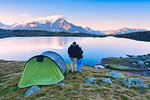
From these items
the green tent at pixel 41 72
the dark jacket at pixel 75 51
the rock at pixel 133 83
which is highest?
the dark jacket at pixel 75 51

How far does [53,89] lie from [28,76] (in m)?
3.03

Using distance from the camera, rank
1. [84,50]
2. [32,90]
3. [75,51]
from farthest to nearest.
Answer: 1. [84,50]
2. [75,51]
3. [32,90]

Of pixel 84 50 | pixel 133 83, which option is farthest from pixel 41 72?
pixel 84 50

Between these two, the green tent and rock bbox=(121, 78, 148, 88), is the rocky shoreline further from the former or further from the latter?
the green tent

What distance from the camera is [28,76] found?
8773 millimetres

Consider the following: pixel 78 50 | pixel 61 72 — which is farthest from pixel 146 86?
pixel 61 72

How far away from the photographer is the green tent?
8.50m

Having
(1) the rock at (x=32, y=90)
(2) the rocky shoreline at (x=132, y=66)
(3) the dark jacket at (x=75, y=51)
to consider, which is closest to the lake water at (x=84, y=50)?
(2) the rocky shoreline at (x=132, y=66)

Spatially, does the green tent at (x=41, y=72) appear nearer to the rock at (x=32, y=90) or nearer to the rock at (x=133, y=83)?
the rock at (x=32, y=90)

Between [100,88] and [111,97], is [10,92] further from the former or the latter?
[111,97]

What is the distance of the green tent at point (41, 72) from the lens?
8.50 m

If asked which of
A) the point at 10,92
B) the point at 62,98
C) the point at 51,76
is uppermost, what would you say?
the point at 51,76

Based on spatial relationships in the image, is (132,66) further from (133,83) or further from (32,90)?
(32,90)

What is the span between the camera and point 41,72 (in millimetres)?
8953
